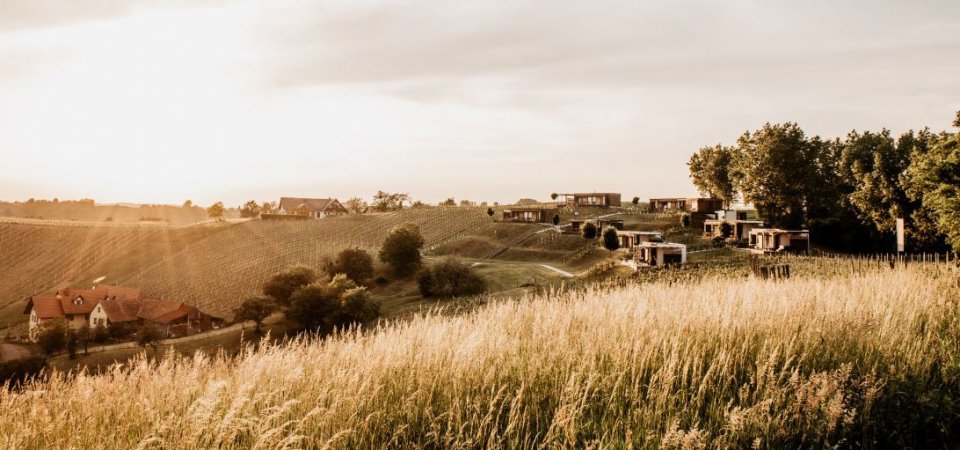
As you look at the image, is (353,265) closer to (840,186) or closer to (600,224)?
(600,224)

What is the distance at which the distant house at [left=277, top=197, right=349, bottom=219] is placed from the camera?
13525 centimetres

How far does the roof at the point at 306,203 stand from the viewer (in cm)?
13762

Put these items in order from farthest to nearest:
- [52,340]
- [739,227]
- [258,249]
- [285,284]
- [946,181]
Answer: [258,249]
[739,227]
[285,284]
[52,340]
[946,181]

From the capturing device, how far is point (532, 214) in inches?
3666

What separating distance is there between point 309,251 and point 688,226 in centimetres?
5599

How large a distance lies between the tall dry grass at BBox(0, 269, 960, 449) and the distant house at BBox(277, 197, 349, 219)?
13145cm

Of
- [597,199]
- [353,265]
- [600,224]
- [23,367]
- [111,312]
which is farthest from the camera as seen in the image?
[597,199]

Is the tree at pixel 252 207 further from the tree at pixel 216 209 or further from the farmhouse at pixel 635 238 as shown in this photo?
the farmhouse at pixel 635 238

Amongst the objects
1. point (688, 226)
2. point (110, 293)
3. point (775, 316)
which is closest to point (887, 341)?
point (775, 316)

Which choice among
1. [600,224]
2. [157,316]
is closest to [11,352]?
[157,316]

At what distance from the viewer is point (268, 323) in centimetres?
5900

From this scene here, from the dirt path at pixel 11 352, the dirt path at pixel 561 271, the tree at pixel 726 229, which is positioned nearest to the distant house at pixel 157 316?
the dirt path at pixel 11 352

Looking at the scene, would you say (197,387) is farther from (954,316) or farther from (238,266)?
(238,266)

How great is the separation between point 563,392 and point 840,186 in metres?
75.5
